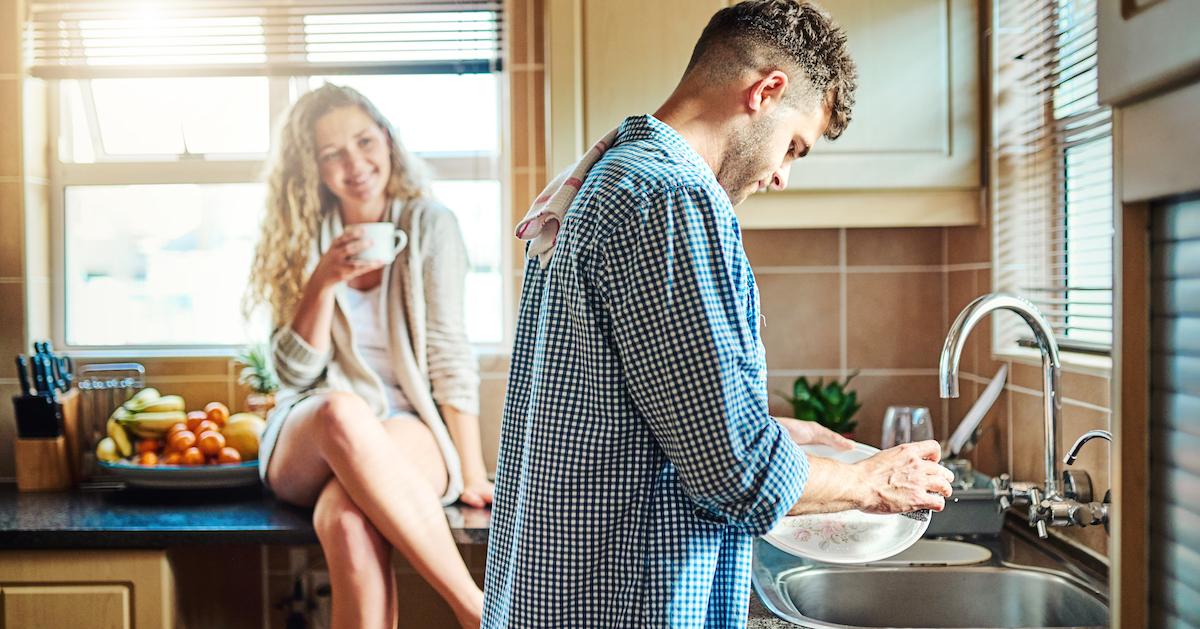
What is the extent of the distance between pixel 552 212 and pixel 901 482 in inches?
17.3

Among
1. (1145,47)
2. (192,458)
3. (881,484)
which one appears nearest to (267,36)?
(192,458)

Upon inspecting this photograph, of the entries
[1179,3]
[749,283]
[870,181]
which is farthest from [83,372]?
[1179,3]

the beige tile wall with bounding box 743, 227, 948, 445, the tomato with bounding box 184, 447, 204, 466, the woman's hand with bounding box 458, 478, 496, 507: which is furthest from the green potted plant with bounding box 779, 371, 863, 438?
the tomato with bounding box 184, 447, 204, 466

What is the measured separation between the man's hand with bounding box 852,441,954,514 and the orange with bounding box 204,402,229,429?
5.67ft

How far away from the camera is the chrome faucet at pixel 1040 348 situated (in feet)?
4.23

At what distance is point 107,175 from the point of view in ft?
8.48

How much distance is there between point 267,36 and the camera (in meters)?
2.51

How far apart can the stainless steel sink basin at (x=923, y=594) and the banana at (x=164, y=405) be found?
4.60ft

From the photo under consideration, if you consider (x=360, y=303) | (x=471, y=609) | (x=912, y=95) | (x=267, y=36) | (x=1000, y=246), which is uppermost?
(x=267, y=36)

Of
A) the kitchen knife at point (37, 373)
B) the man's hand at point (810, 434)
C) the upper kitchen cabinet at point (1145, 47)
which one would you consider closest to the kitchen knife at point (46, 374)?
the kitchen knife at point (37, 373)

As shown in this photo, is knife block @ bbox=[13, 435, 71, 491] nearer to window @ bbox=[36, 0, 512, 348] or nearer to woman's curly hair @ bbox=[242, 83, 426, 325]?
window @ bbox=[36, 0, 512, 348]

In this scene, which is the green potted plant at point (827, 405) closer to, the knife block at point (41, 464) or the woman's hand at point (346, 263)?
the woman's hand at point (346, 263)

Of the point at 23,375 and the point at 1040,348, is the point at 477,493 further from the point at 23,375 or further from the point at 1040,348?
the point at 1040,348

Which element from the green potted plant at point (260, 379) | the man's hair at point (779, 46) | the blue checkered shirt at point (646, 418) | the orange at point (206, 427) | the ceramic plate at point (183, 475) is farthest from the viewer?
the green potted plant at point (260, 379)
